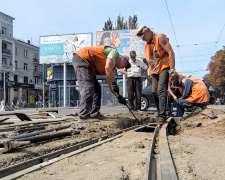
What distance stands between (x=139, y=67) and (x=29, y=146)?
200 inches

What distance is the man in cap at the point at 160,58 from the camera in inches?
188

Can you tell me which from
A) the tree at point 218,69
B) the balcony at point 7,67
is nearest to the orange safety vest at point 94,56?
the tree at point 218,69

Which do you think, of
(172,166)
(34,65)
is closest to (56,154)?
(172,166)

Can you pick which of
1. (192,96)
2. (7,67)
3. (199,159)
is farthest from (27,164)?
(7,67)

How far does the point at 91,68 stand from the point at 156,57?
4.60 ft

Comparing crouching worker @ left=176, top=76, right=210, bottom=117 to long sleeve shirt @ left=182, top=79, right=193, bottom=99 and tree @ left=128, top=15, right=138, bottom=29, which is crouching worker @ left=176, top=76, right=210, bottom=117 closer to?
long sleeve shirt @ left=182, top=79, right=193, bottom=99

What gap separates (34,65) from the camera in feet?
195

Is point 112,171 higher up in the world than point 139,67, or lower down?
lower down

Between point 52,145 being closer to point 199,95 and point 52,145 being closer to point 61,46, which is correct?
point 199,95

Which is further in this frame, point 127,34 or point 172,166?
point 127,34

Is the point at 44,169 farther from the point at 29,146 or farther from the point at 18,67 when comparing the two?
the point at 18,67

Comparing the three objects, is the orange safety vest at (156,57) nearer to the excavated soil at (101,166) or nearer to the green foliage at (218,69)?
the excavated soil at (101,166)

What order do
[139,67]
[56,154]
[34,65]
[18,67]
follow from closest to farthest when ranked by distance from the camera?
[56,154]
[139,67]
[18,67]
[34,65]

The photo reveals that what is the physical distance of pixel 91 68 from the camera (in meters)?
4.53
